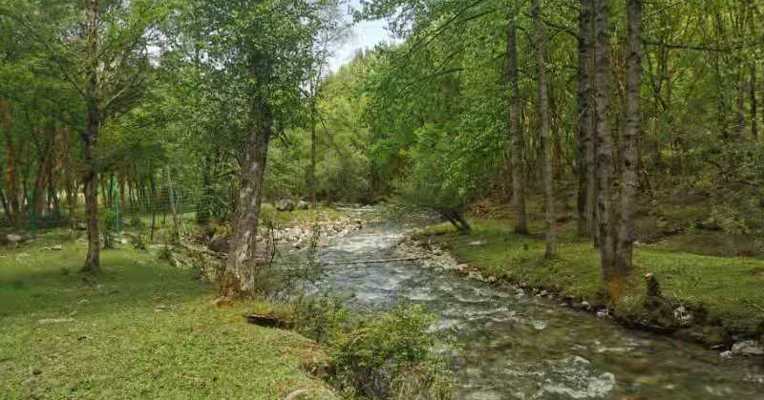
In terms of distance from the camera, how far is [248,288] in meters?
12.2

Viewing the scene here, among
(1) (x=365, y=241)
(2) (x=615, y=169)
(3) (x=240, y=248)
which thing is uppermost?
(2) (x=615, y=169)

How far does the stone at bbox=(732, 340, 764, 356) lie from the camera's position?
9.55 meters

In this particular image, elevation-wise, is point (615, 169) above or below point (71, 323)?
above

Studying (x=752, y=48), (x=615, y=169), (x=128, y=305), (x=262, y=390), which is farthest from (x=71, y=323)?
(x=615, y=169)

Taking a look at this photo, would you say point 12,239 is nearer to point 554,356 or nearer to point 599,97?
point 554,356

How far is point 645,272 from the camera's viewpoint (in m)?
13.3

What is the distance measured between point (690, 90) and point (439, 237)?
1531 centimetres

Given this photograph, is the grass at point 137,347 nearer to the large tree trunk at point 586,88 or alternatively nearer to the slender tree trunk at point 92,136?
the slender tree trunk at point 92,136

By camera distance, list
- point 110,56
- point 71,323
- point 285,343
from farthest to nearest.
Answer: point 110,56, point 71,323, point 285,343

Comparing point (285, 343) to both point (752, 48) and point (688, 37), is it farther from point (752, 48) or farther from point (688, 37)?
point (688, 37)

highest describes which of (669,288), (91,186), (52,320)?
(91,186)

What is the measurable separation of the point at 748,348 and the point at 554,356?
374 cm

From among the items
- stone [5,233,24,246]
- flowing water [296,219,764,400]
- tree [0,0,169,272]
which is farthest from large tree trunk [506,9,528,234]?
stone [5,233,24,246]

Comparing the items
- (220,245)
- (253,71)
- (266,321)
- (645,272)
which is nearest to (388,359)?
(266,321)
